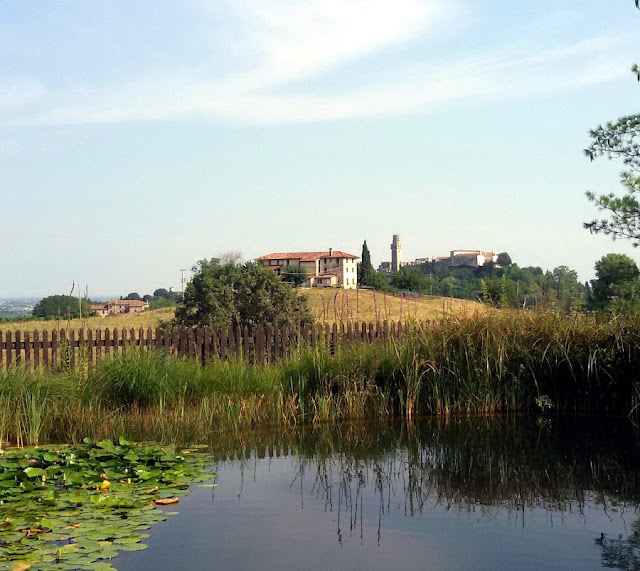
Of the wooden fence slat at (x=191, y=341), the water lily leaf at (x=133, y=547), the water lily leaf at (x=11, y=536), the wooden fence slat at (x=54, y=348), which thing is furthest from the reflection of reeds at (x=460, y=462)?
the wooden fence slat at (x=54, y=348)

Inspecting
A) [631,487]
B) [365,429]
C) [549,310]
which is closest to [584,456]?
[631,487]

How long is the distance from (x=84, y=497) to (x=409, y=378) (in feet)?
16.7

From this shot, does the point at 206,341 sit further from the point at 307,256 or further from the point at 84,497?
the point at 307,256

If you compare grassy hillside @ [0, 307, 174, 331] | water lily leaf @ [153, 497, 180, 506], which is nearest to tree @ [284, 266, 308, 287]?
grassy hillside @ [0, 307, 174, 331]

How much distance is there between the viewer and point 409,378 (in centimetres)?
990

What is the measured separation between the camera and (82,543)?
4.75 meters

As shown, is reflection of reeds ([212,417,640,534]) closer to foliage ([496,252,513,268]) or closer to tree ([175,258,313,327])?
tree ([175,258,313,327])

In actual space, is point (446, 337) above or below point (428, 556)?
above

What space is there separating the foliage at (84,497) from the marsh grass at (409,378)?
1.82 m

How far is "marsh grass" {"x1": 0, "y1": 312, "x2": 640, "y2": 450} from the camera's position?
30.5 feet

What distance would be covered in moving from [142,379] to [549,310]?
566 centimetres

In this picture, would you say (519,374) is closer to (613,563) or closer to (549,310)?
(549,310)

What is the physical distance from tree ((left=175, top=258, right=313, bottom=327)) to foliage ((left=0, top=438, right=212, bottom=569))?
23.5 metres

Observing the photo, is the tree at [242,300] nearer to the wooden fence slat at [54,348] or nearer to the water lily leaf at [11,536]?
the wooden fence slat at [54,348]
